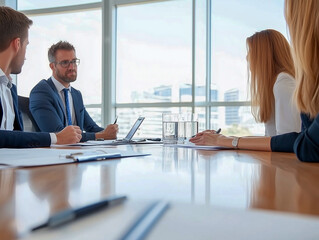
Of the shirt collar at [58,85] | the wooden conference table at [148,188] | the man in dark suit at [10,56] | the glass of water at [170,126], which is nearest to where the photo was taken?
the wooden conference table at [148,188]

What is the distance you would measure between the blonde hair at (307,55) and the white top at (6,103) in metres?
1.69

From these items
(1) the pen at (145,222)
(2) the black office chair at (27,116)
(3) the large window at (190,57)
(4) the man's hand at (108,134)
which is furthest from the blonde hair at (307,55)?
(3) the large window at (190,57)

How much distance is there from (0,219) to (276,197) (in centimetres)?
36

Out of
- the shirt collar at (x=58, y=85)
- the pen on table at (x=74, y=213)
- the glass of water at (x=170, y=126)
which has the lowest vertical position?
the pen on table at (x=74, y=213)

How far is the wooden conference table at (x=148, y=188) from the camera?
1.22 feet

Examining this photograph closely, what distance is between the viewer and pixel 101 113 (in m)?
4.55

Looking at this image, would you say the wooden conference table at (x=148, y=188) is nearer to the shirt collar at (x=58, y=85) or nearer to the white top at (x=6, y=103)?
the white top at (x=6, y=103)

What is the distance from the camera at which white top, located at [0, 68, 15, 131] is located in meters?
1.99

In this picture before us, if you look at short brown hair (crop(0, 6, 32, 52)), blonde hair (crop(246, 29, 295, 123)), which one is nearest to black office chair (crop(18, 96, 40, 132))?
short brown hair (crop(0, 6, 32, 52))

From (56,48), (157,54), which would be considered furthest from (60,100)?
(157,54)

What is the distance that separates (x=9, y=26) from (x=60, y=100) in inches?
32.2

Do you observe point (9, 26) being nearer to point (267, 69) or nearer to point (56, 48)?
point (56, 48)

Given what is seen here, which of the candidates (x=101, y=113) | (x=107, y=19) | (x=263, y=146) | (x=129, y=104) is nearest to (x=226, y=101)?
(x=129, y=104)

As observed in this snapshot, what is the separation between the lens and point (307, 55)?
1.10m
